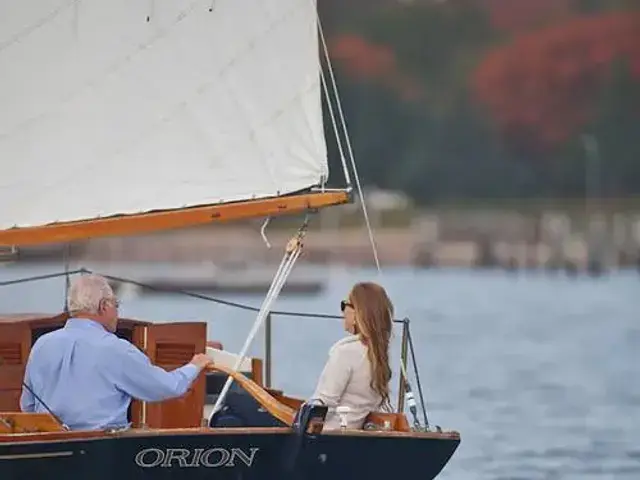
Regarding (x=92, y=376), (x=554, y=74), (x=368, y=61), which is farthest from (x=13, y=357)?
(x=554, y=74)

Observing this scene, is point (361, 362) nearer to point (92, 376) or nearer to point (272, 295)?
point (272, 295)

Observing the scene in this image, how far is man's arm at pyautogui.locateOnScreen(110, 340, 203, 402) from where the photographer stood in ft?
36.8

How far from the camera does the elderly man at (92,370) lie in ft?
36.8

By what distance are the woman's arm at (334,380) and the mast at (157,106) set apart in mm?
1174

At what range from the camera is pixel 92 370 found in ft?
36.9

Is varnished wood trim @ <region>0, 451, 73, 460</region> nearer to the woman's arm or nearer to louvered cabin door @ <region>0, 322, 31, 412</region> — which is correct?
louvered cabin door @ <region>0, 322, 31, 412</region>

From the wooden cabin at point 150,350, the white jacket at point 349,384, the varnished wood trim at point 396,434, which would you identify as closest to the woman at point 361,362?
the white jacket at point 349,384

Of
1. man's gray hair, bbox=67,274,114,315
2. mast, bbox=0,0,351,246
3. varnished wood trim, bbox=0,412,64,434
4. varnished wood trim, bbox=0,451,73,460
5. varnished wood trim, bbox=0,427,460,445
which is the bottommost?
varnished wood trim, bbox=0,451,73,460

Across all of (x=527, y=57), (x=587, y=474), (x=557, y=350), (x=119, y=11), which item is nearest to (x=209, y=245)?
(x=527, y=57)

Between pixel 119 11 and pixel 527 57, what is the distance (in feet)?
285

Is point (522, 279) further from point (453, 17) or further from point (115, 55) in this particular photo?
point (115, 55)

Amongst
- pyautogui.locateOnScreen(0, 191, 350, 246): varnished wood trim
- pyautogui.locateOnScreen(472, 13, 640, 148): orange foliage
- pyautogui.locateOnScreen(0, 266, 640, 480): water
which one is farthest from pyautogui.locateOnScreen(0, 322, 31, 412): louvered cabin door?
pyautogui.locateOnScreen(472, 13, 640, 148): orange foliage

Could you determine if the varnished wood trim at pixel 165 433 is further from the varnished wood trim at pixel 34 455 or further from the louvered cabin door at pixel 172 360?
the louvered cabin door at pixel 172 360

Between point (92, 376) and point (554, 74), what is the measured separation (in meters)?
92.1
